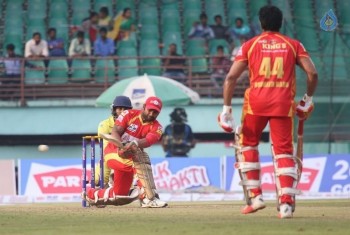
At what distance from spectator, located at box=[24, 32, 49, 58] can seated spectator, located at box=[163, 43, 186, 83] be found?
2.87 metres

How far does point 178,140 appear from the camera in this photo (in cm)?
2802

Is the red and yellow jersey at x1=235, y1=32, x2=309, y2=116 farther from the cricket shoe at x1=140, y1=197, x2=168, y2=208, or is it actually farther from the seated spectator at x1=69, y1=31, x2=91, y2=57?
the seated spectator at x1=69, y1=31, x2=91, y2=57

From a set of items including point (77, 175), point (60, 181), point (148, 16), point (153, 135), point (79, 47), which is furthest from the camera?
point (148, 16)

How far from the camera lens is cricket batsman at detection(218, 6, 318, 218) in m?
12.7

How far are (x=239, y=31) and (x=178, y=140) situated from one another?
411 cm

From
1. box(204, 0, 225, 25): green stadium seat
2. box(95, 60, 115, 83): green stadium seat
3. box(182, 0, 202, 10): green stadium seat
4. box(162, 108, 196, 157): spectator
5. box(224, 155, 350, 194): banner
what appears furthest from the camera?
box(182, 0, 202, 10): green stadium seat

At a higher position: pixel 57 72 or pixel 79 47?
pixel 79 47

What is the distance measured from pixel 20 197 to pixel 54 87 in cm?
520

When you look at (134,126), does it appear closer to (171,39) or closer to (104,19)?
(104,19)

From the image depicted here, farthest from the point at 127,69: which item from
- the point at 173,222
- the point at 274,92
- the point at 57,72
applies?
the point at 173,222

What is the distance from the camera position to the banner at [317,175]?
2547 cm

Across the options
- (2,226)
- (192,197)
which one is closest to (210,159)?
(192,197)

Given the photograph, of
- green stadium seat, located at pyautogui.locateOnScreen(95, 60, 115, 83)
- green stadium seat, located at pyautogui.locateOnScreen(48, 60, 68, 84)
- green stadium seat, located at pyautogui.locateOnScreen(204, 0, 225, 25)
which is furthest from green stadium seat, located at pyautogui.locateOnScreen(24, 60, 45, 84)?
green stadium seat, located at pyautogui.locateOnScreen(204, 0, 225, 25)

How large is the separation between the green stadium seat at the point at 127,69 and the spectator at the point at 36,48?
182 cm
